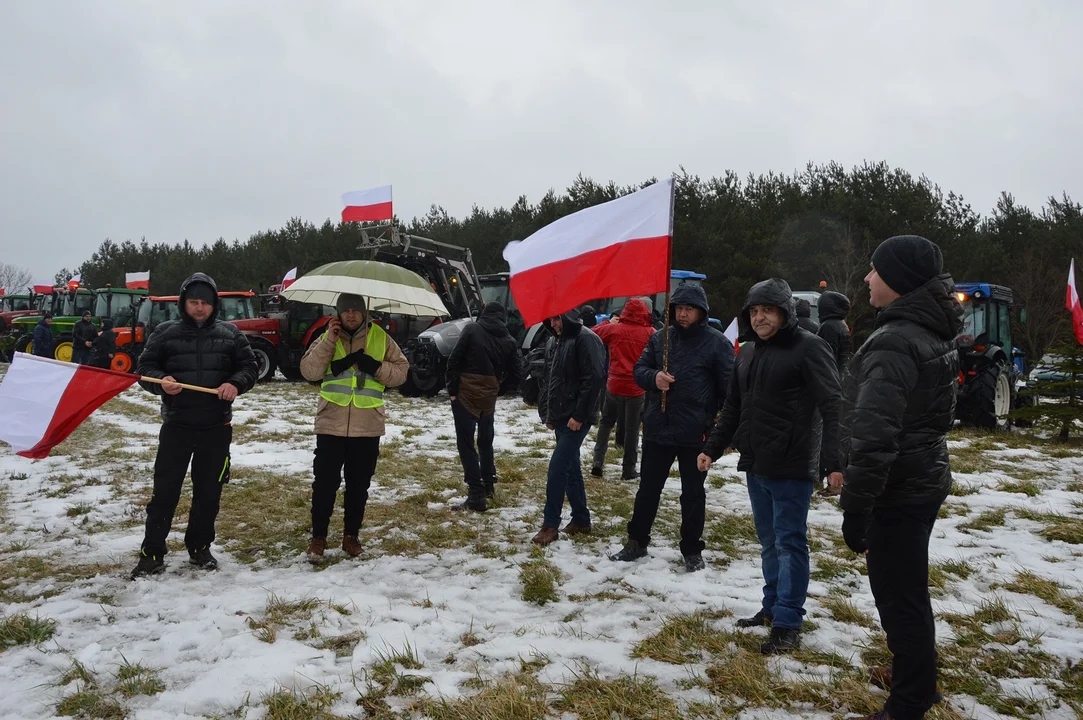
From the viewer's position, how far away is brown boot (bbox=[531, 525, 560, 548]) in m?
4.99

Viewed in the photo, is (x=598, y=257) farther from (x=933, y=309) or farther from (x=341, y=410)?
(x=933, y=309)

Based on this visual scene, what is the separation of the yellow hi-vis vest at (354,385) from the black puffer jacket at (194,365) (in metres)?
0.46

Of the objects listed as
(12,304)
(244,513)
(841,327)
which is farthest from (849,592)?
(12,304)

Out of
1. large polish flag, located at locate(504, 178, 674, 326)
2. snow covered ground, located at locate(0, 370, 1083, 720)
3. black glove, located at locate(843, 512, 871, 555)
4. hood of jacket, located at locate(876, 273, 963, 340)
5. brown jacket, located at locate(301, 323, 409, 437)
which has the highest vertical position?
large polish flag, located at locate(504, 178, 674, 326)

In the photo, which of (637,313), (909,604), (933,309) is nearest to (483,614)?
(909,604)

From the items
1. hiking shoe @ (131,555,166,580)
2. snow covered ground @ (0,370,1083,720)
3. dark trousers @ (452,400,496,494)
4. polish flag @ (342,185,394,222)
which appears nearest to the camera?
snow covered ground @ (0,370,1083,720)

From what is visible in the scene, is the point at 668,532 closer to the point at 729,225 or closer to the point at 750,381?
the point at 750,381

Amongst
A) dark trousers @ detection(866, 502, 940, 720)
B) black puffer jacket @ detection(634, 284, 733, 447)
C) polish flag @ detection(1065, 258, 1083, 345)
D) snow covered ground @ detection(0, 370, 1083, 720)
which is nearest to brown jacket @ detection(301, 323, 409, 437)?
snow covered ground @ detection(0, 370, 1083, 720)

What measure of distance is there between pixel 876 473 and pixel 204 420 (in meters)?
3.66

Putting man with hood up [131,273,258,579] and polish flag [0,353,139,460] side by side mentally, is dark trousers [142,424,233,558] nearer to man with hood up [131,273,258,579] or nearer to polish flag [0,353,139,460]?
man with hood up [131,273,258,579]

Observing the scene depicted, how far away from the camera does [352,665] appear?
125 inches

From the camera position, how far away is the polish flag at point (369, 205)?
16438 mm

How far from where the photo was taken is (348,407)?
4570mm

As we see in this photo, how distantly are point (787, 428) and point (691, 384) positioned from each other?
1.11 m
